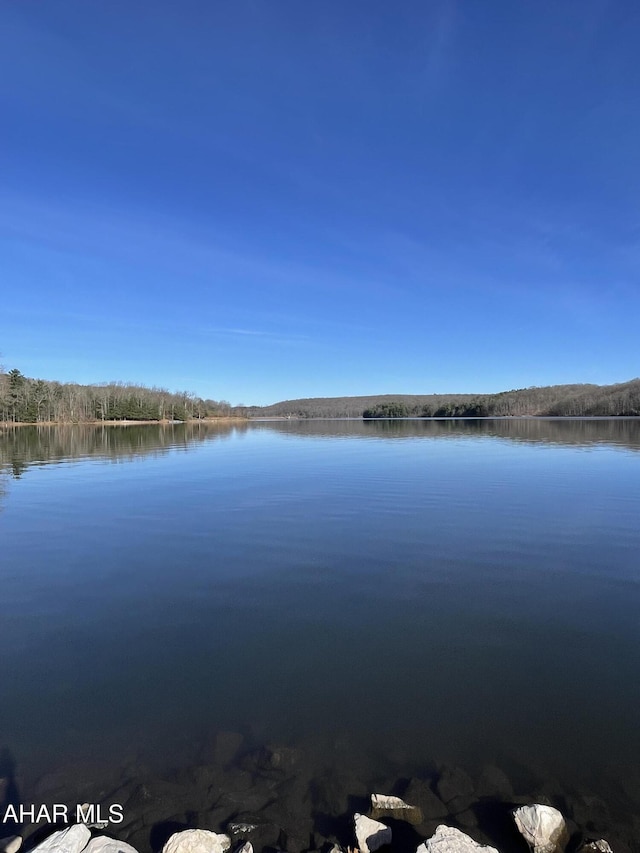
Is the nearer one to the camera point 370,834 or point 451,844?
point 451,844

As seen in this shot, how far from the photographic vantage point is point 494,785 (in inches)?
161

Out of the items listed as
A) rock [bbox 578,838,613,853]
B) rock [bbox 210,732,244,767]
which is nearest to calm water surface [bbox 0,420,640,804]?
rock [bbox 210,732,244,767]

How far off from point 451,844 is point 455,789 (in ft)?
2.34

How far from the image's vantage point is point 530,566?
9461mm

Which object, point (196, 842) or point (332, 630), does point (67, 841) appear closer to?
point (196, 842)

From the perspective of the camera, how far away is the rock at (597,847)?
340 centimetres

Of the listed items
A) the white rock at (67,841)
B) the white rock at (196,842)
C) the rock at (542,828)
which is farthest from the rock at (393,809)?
the white rock at (67,841)

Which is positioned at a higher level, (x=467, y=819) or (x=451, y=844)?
(x=451, y=844)

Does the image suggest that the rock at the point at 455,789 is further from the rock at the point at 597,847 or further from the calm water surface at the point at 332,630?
the rock at the point at 597,847

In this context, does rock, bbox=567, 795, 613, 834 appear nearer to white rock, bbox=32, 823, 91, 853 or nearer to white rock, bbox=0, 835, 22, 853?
white rock, bbox=32, 823, 91, 853

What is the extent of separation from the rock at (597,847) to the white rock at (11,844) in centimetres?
406

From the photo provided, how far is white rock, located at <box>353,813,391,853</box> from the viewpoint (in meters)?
3.47

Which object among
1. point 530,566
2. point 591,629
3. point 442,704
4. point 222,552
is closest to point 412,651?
point 442,704

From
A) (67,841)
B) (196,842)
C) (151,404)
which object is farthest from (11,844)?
(151,404)
